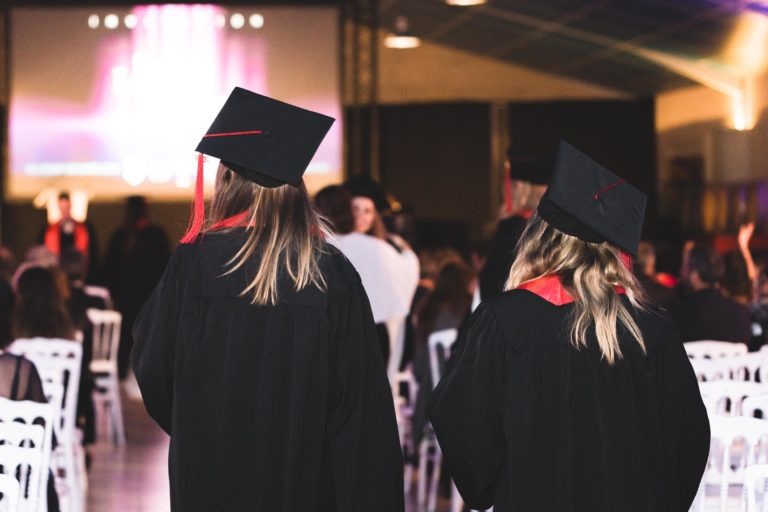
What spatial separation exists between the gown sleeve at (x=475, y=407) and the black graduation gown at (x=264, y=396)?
188 millimetres

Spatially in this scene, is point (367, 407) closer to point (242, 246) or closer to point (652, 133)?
point (242, 246)

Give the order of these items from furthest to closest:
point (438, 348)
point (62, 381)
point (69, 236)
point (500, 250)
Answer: point (69, 236), point (438, 348), point (62, 381), point (500, 250)

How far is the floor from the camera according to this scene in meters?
6.09

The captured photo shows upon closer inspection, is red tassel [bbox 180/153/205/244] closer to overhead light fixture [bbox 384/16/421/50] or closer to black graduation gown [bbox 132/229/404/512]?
black graduation gown [bbox 132/229/404/512]

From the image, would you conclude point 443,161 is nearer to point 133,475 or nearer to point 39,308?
point 133,475

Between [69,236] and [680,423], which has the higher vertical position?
[69,236]

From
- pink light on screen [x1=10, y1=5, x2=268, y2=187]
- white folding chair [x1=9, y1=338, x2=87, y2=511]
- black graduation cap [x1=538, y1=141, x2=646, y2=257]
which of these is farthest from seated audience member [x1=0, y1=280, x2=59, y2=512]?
pink light on screen [x1=10, y1=5, x2=268, y2=187]

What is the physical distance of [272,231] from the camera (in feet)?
8.68

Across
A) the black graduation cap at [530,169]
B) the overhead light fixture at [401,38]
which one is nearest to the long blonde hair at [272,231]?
the black graduation cap at [530,169]

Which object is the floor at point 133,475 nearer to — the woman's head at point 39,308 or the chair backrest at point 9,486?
the woman's head at point 39,308

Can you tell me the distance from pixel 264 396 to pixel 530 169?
2.03 m

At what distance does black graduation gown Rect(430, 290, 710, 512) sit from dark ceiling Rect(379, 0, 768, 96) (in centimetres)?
754

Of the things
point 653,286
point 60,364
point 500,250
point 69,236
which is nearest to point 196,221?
point 500,250

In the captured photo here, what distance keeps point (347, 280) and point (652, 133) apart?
12.7 meters
